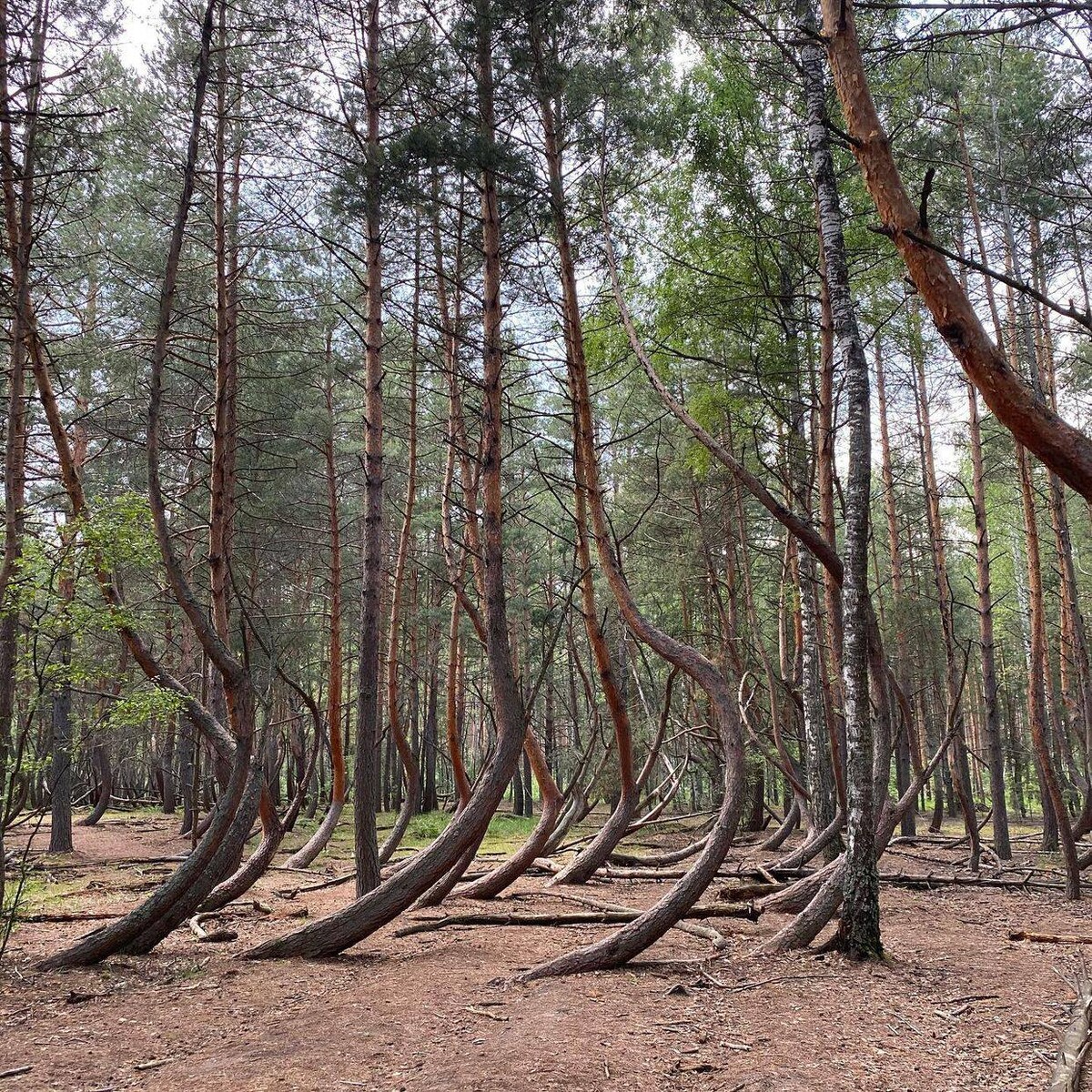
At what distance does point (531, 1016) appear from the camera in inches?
191

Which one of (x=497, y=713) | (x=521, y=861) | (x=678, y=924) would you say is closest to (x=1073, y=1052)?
(x=678, y=924)

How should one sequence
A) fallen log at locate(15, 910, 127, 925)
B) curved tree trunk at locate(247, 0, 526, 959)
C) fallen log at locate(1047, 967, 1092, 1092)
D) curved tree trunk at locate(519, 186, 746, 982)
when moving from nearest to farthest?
1. fallen log at locate(1047, 967, 1092, 1092)
2. curved tree trunk at locate(519, 186, 746, 982)
3. curved tree trunk at locate(247, 0, 526, 959)
4. fallen log at locate(15, 910, 127, 925)

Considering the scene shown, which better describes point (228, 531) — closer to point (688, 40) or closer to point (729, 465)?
point (729, 465)

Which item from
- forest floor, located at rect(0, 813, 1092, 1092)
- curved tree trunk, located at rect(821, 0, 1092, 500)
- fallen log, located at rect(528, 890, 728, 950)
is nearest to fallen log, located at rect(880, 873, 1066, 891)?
forest floor, located at rect(0, 813, 1092, 1092)

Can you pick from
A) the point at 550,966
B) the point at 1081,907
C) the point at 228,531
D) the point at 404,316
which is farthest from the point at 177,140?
the point at 1081,907

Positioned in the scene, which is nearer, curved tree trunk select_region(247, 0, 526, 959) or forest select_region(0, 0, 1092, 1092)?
forest select_region(0, 0, 1092, 1092)

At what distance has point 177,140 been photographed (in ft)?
35.8

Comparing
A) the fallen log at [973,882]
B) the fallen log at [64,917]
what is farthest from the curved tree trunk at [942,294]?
the fallen log at [973,882]

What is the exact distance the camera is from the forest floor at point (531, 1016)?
4.03 m

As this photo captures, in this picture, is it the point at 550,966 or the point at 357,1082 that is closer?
the point at 357,1082

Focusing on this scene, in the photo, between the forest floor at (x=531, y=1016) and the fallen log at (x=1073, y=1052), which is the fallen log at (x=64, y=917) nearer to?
the forest floor at (x=531, y=1016)

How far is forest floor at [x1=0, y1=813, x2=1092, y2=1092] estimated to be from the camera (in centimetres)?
403

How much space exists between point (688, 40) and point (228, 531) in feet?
27.5

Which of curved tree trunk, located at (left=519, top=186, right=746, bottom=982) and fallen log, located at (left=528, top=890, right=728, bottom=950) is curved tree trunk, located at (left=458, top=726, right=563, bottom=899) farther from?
curved tree trunk, located at (left=519, top=186, right=746, bottom=982)
